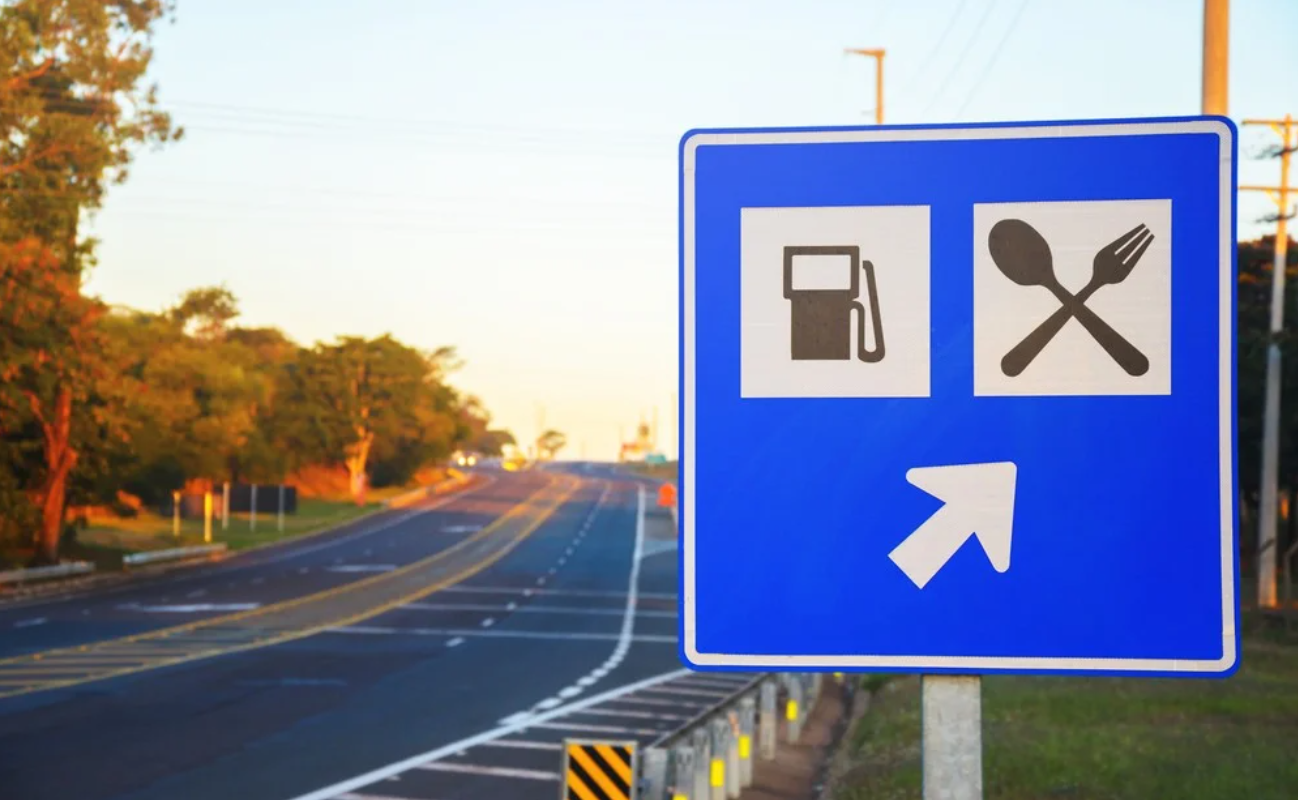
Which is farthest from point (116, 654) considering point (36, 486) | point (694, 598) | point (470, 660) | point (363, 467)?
point (363, 467)

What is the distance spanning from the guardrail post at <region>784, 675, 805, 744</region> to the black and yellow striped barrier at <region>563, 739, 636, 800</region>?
556 inches

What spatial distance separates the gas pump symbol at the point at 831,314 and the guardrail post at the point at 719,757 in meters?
13.6

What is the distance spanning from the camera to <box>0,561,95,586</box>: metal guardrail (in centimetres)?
5059

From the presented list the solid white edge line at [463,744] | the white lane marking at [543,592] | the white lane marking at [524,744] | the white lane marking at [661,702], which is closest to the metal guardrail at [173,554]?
the white lane marking at [543,592]

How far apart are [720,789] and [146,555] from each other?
48.6 m

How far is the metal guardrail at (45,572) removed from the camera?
50.6m

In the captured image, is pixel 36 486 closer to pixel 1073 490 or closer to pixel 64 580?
pixel 64 580

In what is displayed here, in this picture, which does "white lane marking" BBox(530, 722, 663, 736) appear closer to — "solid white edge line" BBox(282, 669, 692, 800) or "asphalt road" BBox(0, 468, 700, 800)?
"asphalt road" BBox(0, 468, 700, 800)

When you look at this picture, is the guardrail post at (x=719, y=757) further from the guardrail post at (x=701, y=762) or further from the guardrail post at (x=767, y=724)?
the guardrail post at (x=767, y=724)

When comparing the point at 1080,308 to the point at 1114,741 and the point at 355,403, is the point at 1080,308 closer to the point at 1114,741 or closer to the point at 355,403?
the point at 1114,741

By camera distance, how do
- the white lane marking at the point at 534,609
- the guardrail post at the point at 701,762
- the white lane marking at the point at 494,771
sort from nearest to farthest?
the guardrail post at the point at 701,762 < the white lane marking at the point at 494,771 < the white lane marking at the point at 534,609

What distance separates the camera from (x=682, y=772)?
15.4 m

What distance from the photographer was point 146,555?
6159 cm

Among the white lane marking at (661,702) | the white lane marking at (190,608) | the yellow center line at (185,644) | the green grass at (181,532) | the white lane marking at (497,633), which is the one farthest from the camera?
the green grass at (181,532)
